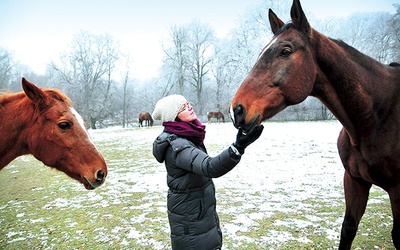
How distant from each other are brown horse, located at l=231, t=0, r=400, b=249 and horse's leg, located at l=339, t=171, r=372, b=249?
0.09 m

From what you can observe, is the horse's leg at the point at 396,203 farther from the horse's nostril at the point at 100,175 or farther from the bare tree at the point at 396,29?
the bare tree at the point at 396,29

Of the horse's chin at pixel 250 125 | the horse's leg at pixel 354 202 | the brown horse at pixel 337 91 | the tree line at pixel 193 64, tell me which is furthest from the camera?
the tree line at pixel 193 64

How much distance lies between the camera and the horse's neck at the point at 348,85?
2.06 meters

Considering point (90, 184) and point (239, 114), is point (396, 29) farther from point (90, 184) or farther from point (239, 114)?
point (90, 184)

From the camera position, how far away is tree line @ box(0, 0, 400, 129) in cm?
2747

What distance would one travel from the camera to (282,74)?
1855 millimetres

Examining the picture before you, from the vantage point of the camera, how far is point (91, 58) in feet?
124

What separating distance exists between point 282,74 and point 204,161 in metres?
0.94

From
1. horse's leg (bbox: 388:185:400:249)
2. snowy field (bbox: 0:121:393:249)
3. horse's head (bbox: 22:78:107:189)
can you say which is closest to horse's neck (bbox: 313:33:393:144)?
horse's leg (bbox: 388:185:400:249)

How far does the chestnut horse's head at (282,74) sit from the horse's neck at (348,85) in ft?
0.57

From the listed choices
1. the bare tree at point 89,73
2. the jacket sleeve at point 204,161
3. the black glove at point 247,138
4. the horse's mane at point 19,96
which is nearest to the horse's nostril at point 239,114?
the black glove at point 247,138

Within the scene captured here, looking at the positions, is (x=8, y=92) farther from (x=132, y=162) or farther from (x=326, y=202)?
(x=132, y=162)

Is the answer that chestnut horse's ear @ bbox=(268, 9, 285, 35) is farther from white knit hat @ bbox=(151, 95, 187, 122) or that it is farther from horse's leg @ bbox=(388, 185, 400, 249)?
horse's leg @ bbox=(388, 185, 400, 249)

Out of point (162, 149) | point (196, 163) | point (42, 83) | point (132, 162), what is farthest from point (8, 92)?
point (42, 83)
